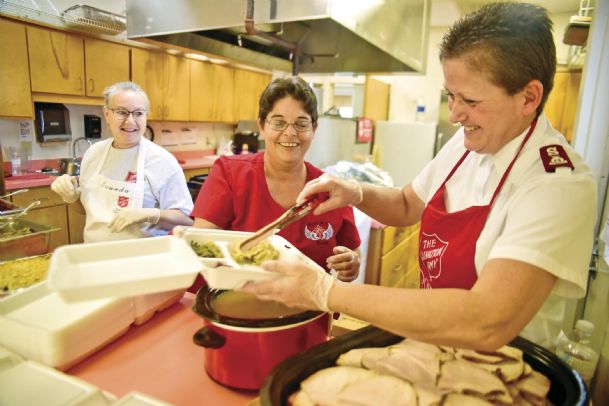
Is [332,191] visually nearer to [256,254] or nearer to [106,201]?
[256,254]

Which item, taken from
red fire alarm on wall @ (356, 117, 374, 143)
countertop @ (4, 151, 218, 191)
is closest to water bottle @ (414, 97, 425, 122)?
red fire alarm on wall @ (356, 117, 374, 143)

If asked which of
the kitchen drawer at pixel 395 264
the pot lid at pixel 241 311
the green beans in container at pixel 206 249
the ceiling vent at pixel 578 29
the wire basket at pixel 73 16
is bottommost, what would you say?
the kitchen drawer at pixel 395 264

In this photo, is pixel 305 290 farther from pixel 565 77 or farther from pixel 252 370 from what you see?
pixel 565 77

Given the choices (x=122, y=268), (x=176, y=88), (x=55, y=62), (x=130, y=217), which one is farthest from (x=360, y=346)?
(x=176, y=88)

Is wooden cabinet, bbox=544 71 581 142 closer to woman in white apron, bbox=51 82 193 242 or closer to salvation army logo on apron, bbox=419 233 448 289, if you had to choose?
salvation army logo on apron, bbox=419 233 448 289

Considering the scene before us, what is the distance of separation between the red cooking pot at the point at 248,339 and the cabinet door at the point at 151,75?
3.93 meters

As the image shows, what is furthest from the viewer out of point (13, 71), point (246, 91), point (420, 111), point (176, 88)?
point (420, 111)

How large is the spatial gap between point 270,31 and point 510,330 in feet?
7.65

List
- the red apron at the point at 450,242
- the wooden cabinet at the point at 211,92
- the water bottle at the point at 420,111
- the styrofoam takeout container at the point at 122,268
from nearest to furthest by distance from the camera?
the styrofoam takeout container at the point at 122,268
the red apron at the point at 450,242
the wooden cabinet at the point at 211,92
the water bottle at the point at 420,111

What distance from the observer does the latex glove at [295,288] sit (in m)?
0.86

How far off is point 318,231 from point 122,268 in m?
0.91

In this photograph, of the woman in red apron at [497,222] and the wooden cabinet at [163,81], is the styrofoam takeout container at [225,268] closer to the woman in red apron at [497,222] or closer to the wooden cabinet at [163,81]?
the woman in red apron at [497,222]

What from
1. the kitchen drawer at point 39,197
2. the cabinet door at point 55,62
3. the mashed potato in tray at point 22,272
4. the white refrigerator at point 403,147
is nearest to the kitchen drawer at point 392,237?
the white refrigerator at point 403,147

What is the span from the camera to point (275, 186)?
1642mm
